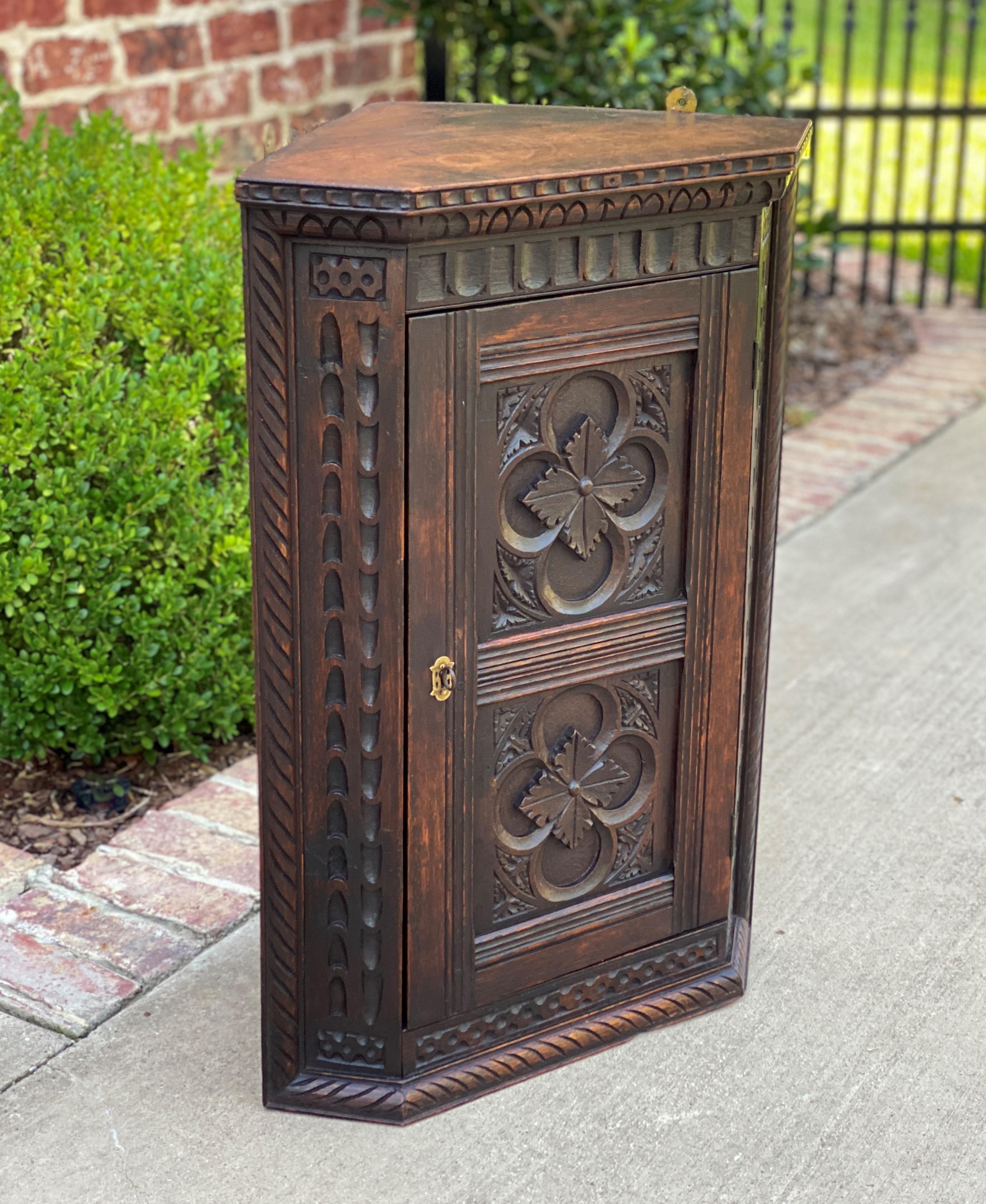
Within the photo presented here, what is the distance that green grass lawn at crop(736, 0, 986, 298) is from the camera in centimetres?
669

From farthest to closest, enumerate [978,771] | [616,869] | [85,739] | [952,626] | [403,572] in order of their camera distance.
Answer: [952,626] → [978,771] → [85,739] → [616,869] → [403,572]

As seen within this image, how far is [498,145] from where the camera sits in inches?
78.8

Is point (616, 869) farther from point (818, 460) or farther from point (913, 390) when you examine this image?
point (913, 390)

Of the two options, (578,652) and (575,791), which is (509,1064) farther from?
(578,652)

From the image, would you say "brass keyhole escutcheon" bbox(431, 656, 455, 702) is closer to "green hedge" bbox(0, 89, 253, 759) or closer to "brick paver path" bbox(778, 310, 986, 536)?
"green hedge" bbox(0, 89, 253, 759)

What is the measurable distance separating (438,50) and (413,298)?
13.0ft

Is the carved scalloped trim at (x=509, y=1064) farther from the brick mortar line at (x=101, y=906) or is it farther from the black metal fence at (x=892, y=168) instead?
the black metal fence at (x=892, y=168)

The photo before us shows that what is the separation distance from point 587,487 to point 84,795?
1.56 metres

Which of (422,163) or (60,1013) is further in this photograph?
(60,1013)

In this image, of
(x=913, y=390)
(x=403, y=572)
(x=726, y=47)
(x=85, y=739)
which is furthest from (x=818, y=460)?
(x=403, y=572)

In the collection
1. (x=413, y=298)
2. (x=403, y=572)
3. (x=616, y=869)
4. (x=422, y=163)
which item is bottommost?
(x=616, y=869)

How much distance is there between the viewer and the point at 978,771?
3258mm

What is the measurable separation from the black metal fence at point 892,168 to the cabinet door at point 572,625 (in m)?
3.70

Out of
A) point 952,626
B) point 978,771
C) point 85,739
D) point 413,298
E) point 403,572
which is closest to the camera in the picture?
point 413,298
